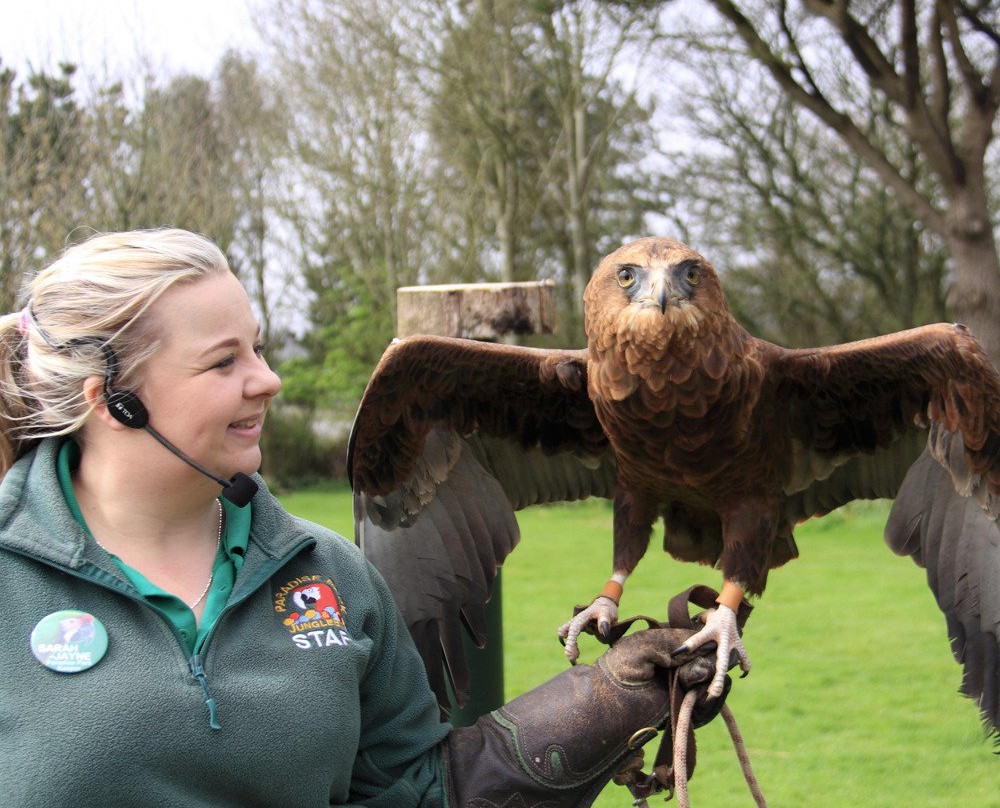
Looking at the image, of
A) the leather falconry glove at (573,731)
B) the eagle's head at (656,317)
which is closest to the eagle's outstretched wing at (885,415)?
the eagle's head at (656,317)

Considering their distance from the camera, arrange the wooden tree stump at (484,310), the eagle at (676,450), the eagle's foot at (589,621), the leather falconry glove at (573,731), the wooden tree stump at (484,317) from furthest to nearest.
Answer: the wooden tree stump at (484,310) → the wooden tree stump at (484,317) → the eagle's foot at (589,621) → the eagle at (676,450) → the leather falconry glove at (573,731)

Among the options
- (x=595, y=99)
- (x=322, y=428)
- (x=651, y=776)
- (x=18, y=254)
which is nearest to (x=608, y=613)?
(x=651, y=776)

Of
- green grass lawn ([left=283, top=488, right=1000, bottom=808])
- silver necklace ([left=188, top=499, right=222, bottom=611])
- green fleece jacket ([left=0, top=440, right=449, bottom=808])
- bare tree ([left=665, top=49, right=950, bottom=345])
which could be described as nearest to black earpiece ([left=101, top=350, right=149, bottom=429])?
green fleece jacket ([left=0, top=440, right=449, bottom=808])

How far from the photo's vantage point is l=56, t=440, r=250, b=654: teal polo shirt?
5.36 feet

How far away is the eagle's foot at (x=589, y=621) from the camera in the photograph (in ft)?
7.54

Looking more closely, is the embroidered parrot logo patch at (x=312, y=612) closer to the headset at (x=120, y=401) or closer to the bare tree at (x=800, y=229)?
the headset at (x=120, y=401)

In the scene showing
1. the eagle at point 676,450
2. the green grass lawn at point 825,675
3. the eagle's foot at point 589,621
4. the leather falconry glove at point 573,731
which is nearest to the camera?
the leather falconry glove at point 573,731

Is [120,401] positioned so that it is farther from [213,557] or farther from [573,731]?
[573,731]

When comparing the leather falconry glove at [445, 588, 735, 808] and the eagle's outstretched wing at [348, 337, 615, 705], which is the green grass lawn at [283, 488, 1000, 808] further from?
the leather falconry glove at [445, 588, 735, 808]

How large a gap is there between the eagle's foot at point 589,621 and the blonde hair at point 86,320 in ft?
3.64

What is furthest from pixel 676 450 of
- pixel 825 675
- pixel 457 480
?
pixel 825 675

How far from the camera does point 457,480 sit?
9.59 ft

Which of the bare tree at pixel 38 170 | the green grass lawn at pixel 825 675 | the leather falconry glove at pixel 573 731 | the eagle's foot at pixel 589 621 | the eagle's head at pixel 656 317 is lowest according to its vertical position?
the green grass lawn at pixel 825 675

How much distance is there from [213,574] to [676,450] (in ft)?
3.40
